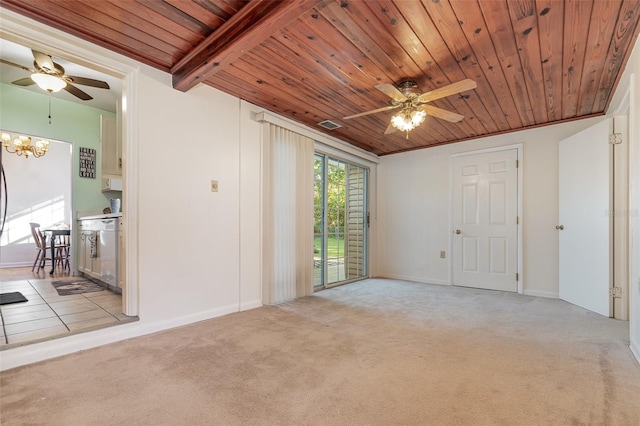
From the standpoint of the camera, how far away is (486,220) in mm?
4562

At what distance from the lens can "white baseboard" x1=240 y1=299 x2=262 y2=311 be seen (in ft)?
10.7

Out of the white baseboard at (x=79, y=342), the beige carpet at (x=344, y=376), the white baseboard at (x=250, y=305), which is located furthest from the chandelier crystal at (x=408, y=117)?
the white baseboard at (x=79, y=342)

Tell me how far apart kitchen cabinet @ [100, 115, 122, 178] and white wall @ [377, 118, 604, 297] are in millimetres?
4332

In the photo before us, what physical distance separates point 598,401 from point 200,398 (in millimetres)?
2122

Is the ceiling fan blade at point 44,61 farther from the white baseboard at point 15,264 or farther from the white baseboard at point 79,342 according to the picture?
the white baseboard at point 15,264

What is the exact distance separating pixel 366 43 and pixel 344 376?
2.35 m

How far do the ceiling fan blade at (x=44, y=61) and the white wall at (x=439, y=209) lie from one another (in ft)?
15.9

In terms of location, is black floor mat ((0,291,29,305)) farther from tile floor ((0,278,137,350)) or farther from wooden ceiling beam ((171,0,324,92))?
wooden ceiling beam ((171,0,324,92))

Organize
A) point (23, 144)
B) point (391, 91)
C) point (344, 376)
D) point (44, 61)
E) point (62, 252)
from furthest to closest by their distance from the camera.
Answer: point (62, 252) < point (23, 144) < point (44, 61) < point (391, 91) < point (344, 376)

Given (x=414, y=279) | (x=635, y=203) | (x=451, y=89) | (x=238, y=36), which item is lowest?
(x=414, y=279)

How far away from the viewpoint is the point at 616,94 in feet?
10.1

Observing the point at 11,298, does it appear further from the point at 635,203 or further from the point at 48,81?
the point at 635,203

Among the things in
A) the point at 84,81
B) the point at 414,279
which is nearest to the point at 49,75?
the point at 84,81

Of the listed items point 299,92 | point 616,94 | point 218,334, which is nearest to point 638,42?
point 616,94
